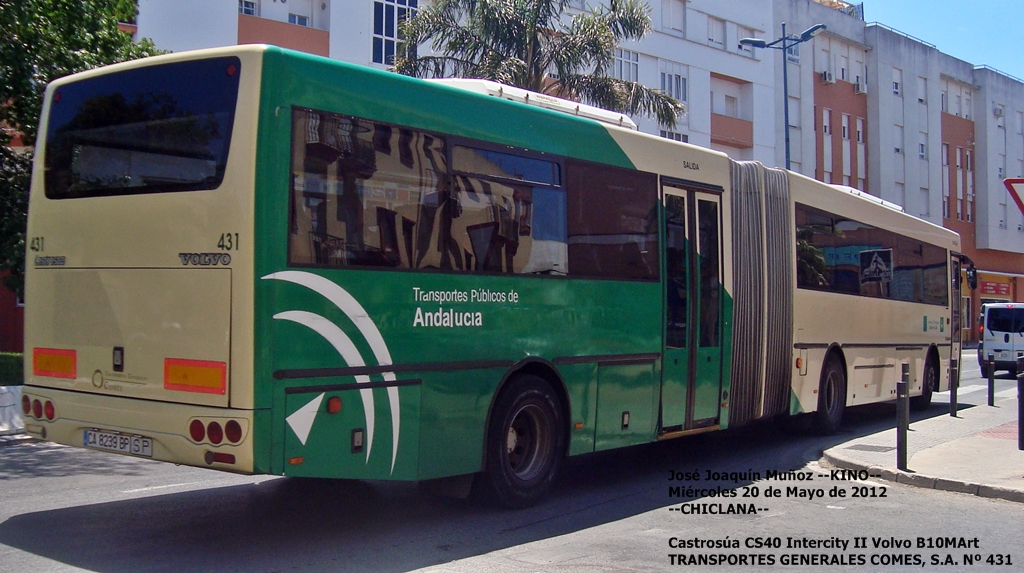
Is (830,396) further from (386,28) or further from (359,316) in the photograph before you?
(386,28)

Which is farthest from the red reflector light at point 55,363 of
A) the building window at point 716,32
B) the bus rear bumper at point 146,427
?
the building window at point 716,32

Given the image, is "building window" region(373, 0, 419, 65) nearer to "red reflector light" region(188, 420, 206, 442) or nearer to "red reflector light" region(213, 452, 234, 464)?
"red reflector light" region(188, 420, 206, 442)

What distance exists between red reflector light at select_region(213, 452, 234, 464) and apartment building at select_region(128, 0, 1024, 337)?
21.6 meters

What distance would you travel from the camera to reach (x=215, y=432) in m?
6.21

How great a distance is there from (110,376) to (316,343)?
164 centimetres

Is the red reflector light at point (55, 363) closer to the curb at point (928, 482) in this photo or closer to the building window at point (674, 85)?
the curb at point (928, 482)

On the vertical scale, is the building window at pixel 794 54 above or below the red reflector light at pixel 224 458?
above

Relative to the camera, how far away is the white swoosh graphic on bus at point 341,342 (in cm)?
639

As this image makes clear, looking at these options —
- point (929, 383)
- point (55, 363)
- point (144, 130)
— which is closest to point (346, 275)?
point (144, 130)

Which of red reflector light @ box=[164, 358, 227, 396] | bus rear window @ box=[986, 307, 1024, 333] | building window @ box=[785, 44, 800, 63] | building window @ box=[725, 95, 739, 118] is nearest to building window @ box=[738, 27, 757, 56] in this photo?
building window @ box=[725, 95, 739, 118]

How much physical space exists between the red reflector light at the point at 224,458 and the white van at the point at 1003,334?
2779 centimetres

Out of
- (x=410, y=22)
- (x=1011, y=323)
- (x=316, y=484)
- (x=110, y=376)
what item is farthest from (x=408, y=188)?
(x=1011, y=323)

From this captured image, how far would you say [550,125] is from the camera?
8.79m

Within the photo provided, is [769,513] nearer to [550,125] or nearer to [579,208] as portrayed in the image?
[579,208]
